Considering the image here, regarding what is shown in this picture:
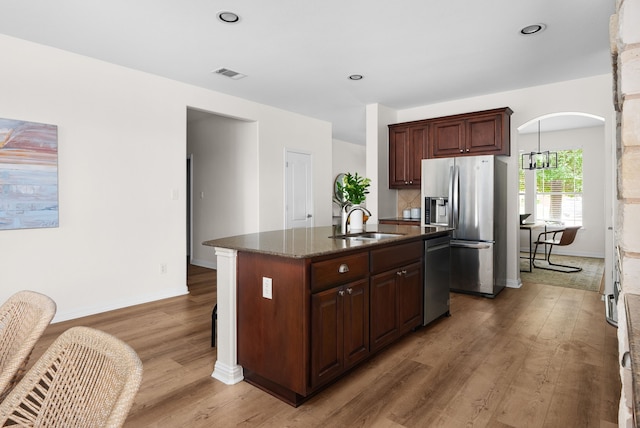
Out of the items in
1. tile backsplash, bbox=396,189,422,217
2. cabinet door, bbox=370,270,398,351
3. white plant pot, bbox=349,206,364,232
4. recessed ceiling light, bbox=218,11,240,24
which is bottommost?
cabinet door, bbox=370,270,398,351

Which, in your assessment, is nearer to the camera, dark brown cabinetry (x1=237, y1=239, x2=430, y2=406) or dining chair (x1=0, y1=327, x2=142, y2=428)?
dining chair (x1=0, y1=327, x2=142, y2=428)

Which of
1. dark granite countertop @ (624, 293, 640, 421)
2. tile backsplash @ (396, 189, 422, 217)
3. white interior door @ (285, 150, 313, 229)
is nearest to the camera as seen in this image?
dark granite countertop @ (624, 293, 640, 421)

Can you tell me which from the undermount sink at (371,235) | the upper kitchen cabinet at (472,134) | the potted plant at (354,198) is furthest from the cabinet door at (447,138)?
the undermount sink at (371,235)

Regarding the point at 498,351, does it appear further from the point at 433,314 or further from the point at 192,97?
the point at 192,97

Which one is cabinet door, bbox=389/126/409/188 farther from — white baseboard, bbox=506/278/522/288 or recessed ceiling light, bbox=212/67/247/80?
recessed ceiling light, bbox=212/67/247/80

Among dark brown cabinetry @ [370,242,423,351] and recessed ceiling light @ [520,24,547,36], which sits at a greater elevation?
recessed ceiling light @ [520,24,547,36]

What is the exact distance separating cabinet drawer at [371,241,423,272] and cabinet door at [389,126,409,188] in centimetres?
255

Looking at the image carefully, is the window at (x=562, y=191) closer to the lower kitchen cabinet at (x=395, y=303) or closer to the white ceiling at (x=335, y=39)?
the white ceiling at (x=335, y=39)

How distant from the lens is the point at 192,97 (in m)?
4.50

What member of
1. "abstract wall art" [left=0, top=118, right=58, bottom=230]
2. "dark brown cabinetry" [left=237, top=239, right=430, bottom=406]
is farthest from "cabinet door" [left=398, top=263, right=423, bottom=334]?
"abstract wall art" [left=0, top=118, right=58, bottom=230]

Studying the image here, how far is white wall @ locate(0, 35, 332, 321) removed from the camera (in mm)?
3260

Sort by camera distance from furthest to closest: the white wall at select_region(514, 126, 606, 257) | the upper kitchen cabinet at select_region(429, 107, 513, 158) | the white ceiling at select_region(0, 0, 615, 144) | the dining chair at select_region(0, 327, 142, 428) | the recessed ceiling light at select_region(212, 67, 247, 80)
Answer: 1. the white wall at select_region(514, 126, 606, 257)
2. the upper kitchen cabinet at select_region(429, 107, 513, 158)
3. the recessed ceiling light at select_region(212, 67, 247, 80)
4. the white ceiling at select_region(0, 0, 615, 144)
5. the dining chair at select_region(0, 327, 142, 428)

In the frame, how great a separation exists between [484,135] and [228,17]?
3.46 meters

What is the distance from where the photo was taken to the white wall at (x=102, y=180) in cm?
326
